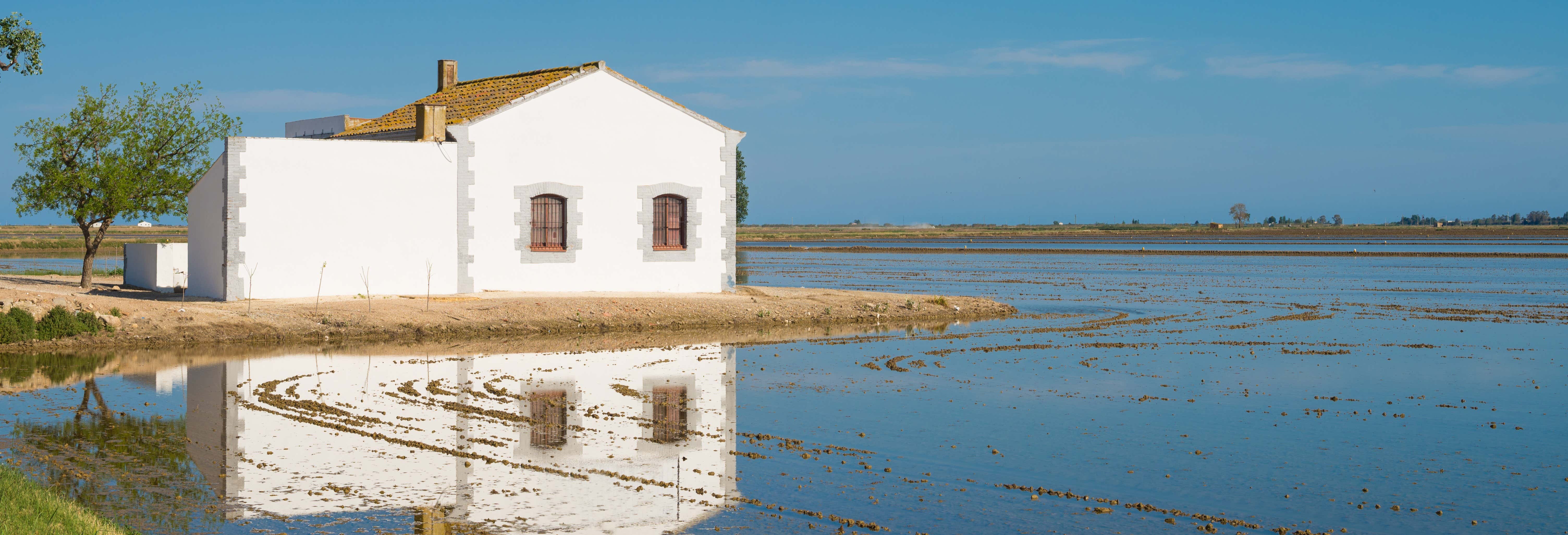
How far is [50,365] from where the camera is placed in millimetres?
17297

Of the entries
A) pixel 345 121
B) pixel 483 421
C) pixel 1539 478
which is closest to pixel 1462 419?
pixel 1539 478

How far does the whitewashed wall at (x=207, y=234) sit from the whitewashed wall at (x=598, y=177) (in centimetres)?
466

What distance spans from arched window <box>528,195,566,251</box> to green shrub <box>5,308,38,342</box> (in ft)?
31.0

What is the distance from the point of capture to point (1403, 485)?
34.2 feet

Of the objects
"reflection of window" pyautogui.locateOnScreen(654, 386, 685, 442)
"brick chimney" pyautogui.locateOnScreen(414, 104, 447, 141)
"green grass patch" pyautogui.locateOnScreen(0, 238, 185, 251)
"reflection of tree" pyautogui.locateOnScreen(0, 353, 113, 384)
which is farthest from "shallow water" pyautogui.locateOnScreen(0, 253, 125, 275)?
"reflection of window" pyautogui.locateOnScreen(654, 386, 685, 442)

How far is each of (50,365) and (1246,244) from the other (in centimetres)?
9627

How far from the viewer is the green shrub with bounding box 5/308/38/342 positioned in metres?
19.1

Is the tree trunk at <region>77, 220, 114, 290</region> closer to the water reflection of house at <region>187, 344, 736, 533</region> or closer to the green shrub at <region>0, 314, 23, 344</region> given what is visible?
the green shrub at <region>0, 314, 23, 344</region>

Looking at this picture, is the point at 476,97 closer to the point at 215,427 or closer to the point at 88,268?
the point at 88,268

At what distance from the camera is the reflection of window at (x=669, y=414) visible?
12.3 m

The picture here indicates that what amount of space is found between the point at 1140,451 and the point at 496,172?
675 inches

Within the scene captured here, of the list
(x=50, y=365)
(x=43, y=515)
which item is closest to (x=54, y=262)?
(x=50, y=365)

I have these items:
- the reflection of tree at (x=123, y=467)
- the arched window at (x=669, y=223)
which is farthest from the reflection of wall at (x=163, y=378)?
the arched window at (x=669, y=223)

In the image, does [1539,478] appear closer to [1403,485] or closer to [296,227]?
[1403,485]
